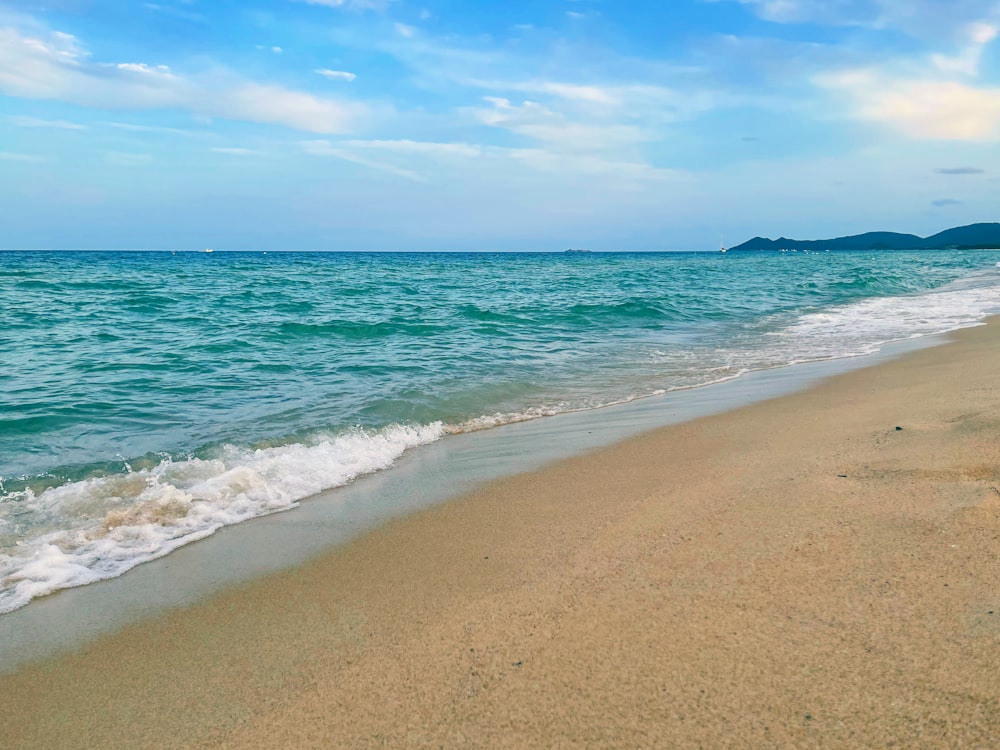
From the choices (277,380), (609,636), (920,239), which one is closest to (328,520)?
(609,636)

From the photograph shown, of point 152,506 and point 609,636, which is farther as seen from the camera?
point 152,506

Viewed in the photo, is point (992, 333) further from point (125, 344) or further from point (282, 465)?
point (125, 344)

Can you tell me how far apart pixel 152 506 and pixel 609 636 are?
316 cm

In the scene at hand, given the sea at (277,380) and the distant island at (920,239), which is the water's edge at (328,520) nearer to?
the sea at (277,380)

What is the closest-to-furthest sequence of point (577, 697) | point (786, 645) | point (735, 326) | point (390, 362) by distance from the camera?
point (577, 697), point (786, 645), point (390, 362), point (735, 326)

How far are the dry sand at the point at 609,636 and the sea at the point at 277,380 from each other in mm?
1165

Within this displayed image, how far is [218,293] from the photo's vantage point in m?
22.0

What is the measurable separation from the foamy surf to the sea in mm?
16

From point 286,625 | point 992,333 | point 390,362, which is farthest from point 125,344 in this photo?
point 992,333

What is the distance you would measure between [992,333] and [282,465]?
1177 centimetres

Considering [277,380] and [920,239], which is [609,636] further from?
[920,239]

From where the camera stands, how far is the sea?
13.9ft

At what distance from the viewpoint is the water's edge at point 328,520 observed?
2.90 meters

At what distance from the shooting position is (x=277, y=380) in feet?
28.3
